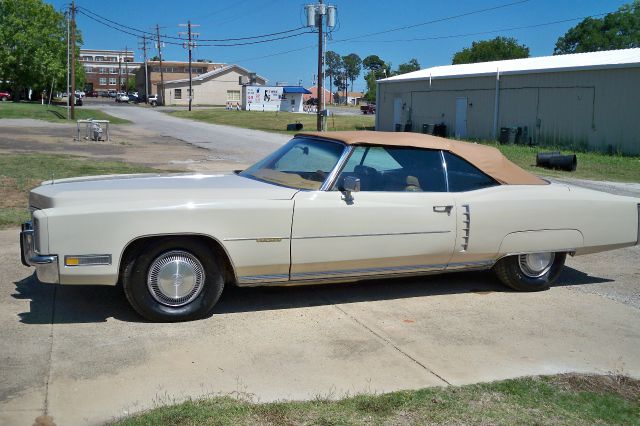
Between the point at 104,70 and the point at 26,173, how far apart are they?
537 ft

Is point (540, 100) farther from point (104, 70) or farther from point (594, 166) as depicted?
point (104, 70)

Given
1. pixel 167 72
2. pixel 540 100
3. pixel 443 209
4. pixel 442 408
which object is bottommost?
pixel 442 408

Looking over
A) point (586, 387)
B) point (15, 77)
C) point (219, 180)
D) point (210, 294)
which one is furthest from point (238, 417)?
point (15, 77)

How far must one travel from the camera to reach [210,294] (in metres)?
5.15

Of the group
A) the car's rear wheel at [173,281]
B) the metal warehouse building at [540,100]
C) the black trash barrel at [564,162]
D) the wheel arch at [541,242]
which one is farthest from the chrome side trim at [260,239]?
the metal warehouse building at [540,100]

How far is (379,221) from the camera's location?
17.9 ft

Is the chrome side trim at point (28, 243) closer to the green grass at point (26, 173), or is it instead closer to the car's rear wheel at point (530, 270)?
the green grass at point (26, 173)

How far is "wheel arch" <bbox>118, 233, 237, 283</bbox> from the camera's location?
4.95 meters

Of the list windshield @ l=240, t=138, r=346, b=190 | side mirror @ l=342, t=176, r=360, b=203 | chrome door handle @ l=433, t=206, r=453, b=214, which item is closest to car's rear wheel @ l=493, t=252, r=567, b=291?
chrome door handle @ l=433, t=206, r=453, b=214

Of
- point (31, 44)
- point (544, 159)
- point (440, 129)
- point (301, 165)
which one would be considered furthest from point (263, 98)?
point (301, 165)

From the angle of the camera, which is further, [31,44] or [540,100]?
[31,44]

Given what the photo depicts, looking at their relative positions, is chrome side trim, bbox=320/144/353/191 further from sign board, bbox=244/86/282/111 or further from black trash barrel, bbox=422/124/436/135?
sign board, bbox=244/86/282/111

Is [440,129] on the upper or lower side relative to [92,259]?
upper

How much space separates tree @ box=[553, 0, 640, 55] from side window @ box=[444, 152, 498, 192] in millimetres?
78136
